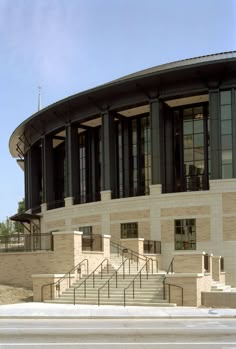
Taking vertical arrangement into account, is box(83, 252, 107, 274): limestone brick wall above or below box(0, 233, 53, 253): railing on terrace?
below

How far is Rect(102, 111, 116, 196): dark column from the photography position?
43906 millimetres

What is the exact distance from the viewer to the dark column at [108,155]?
144 ft

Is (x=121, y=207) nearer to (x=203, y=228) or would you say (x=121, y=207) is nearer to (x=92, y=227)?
(x=92, y=227)

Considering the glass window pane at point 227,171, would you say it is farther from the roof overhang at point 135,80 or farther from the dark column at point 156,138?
the roof overhang at point 135,80

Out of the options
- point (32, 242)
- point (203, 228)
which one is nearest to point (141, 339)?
point (32, 242)

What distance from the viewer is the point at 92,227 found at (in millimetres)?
44625

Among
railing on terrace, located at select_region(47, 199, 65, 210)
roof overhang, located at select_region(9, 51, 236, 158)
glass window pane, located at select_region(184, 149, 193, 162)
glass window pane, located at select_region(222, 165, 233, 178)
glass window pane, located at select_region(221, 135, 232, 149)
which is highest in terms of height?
roof overhang, located at select_region(9, 51, 236, 158)

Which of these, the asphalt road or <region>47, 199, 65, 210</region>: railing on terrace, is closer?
the asphalt road

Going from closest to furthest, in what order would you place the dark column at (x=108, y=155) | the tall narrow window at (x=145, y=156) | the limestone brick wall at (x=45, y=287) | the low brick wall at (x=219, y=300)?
the low brick wall at (x=219, y=300)
the limestone brick wall at (x=45, y=287)
the dark column at (x=108, y=155)
the tall narrow window at (x=145, y=156)

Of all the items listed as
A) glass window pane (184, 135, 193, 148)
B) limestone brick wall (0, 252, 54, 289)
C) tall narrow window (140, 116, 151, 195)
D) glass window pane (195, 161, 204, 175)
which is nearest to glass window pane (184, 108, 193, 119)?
glass window pane (184, 135, 193, 148)

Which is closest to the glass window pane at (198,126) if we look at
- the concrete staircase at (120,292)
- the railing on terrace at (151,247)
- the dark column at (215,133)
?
the dark column at (215,133)

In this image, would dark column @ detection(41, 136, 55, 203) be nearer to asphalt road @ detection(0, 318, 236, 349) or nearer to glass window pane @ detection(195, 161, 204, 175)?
glass window pane @ detection(195, 161, 204, 175)

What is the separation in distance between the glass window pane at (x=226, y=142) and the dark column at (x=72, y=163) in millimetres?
14109

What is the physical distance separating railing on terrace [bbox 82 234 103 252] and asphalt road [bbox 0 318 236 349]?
10719mm
